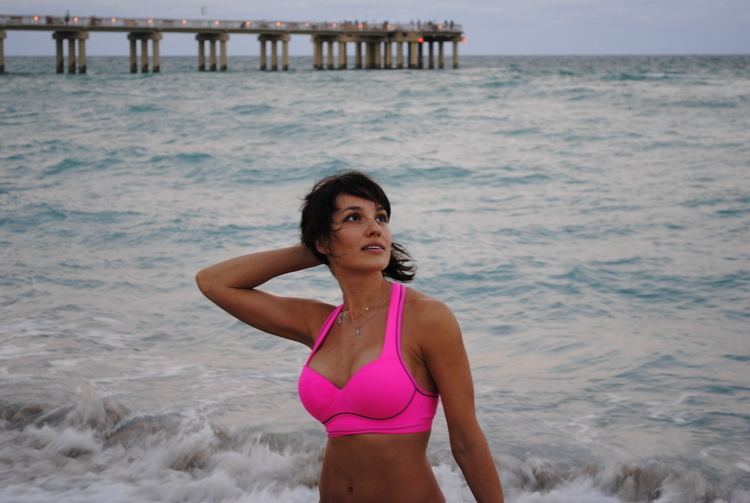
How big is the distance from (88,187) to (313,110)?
55.5 feet

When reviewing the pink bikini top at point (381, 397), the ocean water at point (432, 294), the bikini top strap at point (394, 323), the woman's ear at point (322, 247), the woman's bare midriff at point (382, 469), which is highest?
the woman's ear at point (322, 247)

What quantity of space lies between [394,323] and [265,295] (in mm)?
538

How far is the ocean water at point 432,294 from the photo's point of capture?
5035 millimetres

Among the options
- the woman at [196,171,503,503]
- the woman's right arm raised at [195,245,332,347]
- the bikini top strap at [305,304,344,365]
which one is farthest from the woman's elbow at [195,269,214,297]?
the bikini top strap at [305,304,344,365]

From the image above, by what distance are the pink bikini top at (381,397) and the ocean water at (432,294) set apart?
96.8 inches

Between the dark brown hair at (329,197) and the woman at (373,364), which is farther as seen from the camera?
the dark brown hair at (329,197)

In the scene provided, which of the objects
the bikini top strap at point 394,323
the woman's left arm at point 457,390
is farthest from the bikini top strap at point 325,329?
the woman's left arm at point 457,390

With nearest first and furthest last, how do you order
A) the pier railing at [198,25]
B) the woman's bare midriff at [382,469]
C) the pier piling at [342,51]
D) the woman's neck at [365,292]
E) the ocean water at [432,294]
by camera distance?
1. the woman's bare midriff at [382,469]
2. the woman's neck at [365,292]
3. the ocean water at [432,294]
4. the pier railing at [198,25]
5. the pier piling at [342,51]

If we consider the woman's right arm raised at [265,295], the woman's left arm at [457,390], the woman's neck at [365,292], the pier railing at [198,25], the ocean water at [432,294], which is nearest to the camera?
the woman's left arm at [457,390]

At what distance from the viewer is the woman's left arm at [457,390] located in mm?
2188

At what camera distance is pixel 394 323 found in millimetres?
2277

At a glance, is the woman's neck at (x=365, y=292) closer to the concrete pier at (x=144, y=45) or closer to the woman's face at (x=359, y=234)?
the woman's face at (x=359, y=234)

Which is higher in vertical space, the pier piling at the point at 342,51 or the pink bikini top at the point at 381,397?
the pier piling at the point at 342,51

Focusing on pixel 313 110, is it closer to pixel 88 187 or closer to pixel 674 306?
pixel 88 187
